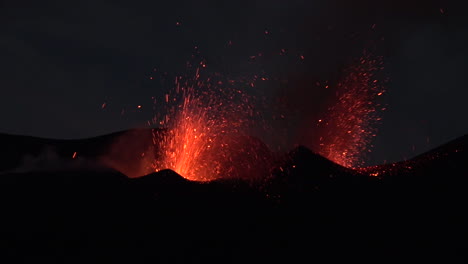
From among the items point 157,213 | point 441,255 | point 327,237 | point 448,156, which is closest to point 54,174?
point 157,213

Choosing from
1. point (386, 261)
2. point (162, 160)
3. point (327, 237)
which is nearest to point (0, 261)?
point (327, 237)

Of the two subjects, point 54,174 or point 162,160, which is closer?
point 54,174

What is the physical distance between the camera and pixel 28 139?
35.9 metres

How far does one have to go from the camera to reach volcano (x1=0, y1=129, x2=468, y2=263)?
9.85 metres

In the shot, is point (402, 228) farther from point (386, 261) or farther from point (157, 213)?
point (157, 213)

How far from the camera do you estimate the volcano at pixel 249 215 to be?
32.3 ft

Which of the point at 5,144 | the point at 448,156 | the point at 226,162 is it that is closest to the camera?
the point at 448,156

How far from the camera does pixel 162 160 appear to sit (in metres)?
22.8

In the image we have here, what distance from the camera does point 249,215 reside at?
11.3m

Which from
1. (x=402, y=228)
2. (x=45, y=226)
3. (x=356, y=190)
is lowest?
(x=45, y=226)

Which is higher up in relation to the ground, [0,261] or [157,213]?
[157,213]

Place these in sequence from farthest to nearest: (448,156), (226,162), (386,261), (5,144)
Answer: (5,144) → (226,162) → (448,156) → (386,261)

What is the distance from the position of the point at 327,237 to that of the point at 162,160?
13.5 metres

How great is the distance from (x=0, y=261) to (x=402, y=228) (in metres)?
9.54
